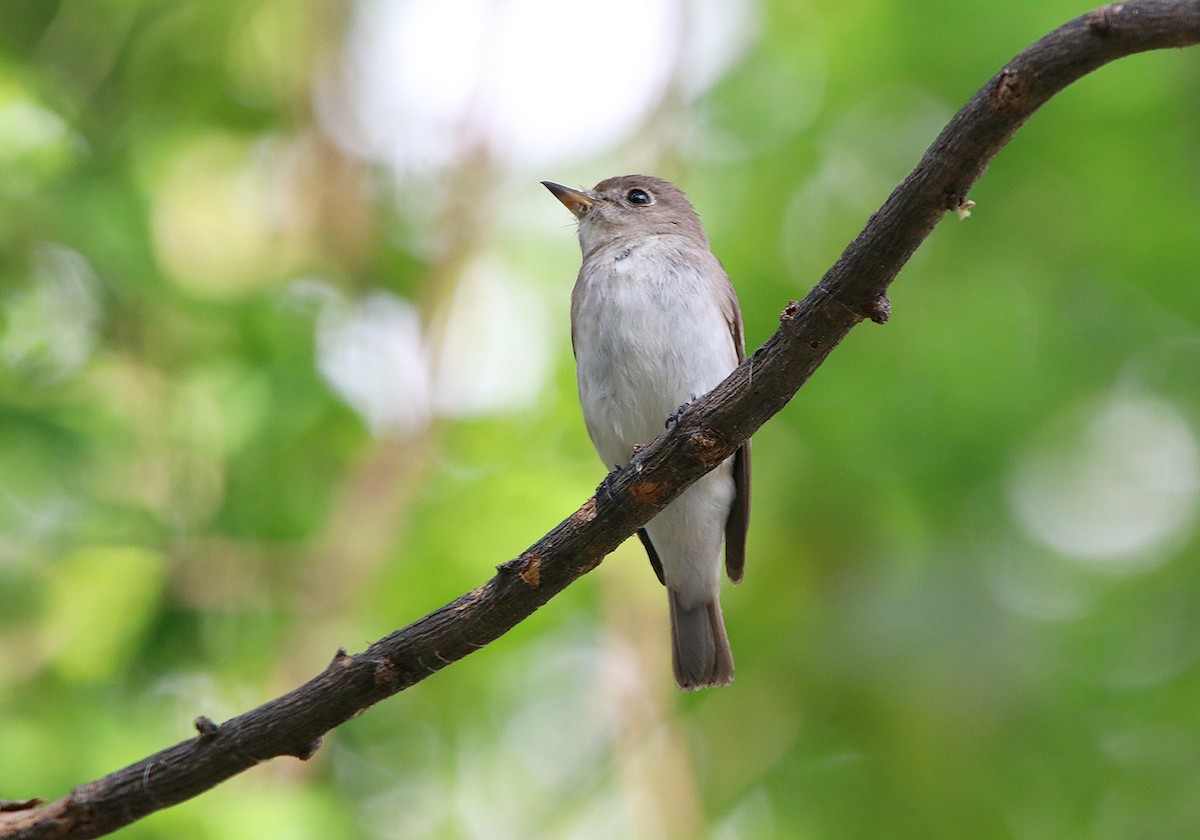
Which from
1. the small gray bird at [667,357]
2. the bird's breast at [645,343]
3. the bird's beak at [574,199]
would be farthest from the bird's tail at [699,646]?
the bird's beak at [574,199]

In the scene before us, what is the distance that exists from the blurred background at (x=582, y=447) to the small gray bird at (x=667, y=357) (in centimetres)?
88

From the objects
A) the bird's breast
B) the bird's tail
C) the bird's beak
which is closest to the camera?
the bird's breast

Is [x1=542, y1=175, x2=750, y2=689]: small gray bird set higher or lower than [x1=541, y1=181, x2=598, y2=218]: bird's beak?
lower

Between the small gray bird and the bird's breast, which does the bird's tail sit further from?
the bird's breast

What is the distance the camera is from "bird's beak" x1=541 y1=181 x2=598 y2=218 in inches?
239

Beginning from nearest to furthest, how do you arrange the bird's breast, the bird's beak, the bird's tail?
1. the bird's breast
2. the bird's tail
3. the bird's beak

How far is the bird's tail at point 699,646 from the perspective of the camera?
5.43 meters

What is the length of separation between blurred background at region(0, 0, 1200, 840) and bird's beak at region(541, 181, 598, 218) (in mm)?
1132

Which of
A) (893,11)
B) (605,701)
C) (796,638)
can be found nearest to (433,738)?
(605,701)

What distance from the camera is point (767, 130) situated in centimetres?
720

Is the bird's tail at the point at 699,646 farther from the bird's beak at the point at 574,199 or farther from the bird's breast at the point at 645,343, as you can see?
the bird's beak at the point at 574,199

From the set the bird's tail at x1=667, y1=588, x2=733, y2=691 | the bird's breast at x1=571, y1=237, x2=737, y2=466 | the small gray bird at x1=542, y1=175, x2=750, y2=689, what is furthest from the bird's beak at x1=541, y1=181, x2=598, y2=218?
the bird's tail at x1=667, y1=588, x2=733, y2=691

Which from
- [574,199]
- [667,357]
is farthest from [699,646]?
[574,199]

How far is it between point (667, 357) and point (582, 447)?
1930mm
